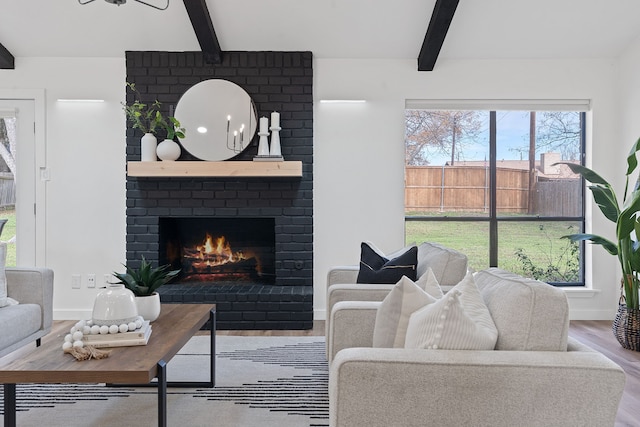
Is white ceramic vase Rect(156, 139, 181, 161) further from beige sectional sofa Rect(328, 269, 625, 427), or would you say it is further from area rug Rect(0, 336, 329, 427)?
beige sectional sofa Rect(328, 269, 625, 427)

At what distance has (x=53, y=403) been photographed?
2402 mm

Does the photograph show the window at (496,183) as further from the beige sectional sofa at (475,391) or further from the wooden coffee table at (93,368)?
the beige sectional sofa at (475,391)

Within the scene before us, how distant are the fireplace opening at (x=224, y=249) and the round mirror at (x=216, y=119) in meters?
0.72

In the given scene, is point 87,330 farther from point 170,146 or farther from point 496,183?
point 496,183

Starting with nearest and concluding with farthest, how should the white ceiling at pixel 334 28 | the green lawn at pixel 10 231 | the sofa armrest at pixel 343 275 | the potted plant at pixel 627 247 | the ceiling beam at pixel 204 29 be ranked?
1. the sofa armrest at pixel 343 275
2. the potted plant at pixel 627 247
3. the ceiling beam at pixel 204 29
4. the white ceiling at pixel 334 28
5. the green lawn at pixel 10 231

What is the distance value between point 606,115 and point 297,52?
2883 millimetres

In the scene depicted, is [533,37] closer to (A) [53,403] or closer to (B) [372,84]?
(B) [372,84]

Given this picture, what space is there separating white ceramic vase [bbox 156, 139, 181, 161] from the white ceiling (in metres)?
0.86

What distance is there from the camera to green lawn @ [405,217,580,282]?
4488 mm

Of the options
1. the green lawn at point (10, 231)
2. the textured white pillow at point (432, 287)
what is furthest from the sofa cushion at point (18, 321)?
the textured white pillow at point (432, 287)

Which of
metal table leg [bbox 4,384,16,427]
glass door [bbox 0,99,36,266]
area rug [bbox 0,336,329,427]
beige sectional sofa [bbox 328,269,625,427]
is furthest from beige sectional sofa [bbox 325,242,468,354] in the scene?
glass door [bbox 0,99,36,266]

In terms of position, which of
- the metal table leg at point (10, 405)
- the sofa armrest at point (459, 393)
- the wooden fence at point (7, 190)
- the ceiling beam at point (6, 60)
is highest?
the ceiling beam at point (6, 60)

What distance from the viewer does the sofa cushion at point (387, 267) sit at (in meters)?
2.64

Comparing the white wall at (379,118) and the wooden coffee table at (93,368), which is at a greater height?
the white wall at (379,118)
